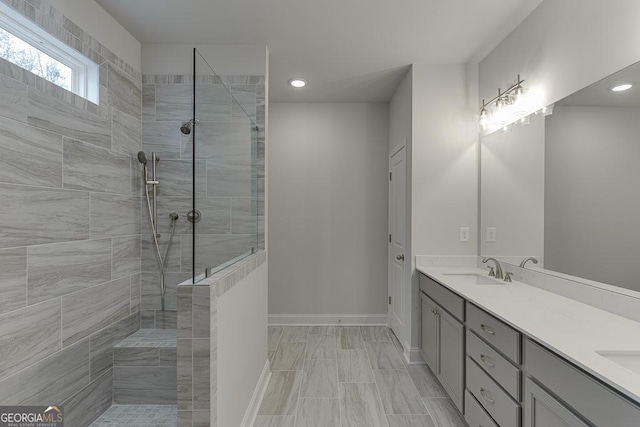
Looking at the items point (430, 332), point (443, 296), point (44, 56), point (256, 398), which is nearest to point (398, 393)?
point (430, 332)

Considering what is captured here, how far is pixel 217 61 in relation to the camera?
8.95ft

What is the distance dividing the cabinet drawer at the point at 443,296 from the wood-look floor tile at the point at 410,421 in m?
0.69

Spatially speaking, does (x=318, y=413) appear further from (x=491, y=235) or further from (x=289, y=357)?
(x=491, y=235)

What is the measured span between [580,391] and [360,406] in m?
1.55

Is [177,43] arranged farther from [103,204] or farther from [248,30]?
[103,204]

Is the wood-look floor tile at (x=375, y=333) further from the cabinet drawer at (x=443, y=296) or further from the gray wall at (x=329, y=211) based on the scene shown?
the cabinet drawer at (x=443, y=296)

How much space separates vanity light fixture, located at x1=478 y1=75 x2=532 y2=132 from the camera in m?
2.33

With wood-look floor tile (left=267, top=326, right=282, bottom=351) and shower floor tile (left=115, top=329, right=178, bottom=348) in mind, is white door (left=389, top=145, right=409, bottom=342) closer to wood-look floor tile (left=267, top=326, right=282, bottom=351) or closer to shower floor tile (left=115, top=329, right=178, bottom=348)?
wood-look floor tile (left=267, top=326, right=282, bottom=351)

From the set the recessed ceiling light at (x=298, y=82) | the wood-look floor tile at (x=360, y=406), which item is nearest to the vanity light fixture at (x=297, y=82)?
the recessed ceiling light at (x=298, y=82)

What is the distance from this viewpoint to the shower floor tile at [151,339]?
7.62ft

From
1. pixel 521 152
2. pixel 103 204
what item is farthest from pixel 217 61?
pixel 521 152

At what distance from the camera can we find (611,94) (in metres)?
1.66

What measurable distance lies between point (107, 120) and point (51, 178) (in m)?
0.66

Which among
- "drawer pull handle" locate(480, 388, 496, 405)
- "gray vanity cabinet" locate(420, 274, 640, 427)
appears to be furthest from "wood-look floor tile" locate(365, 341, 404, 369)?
"drawer pull handle" locate(480, 388, 496, 405)
